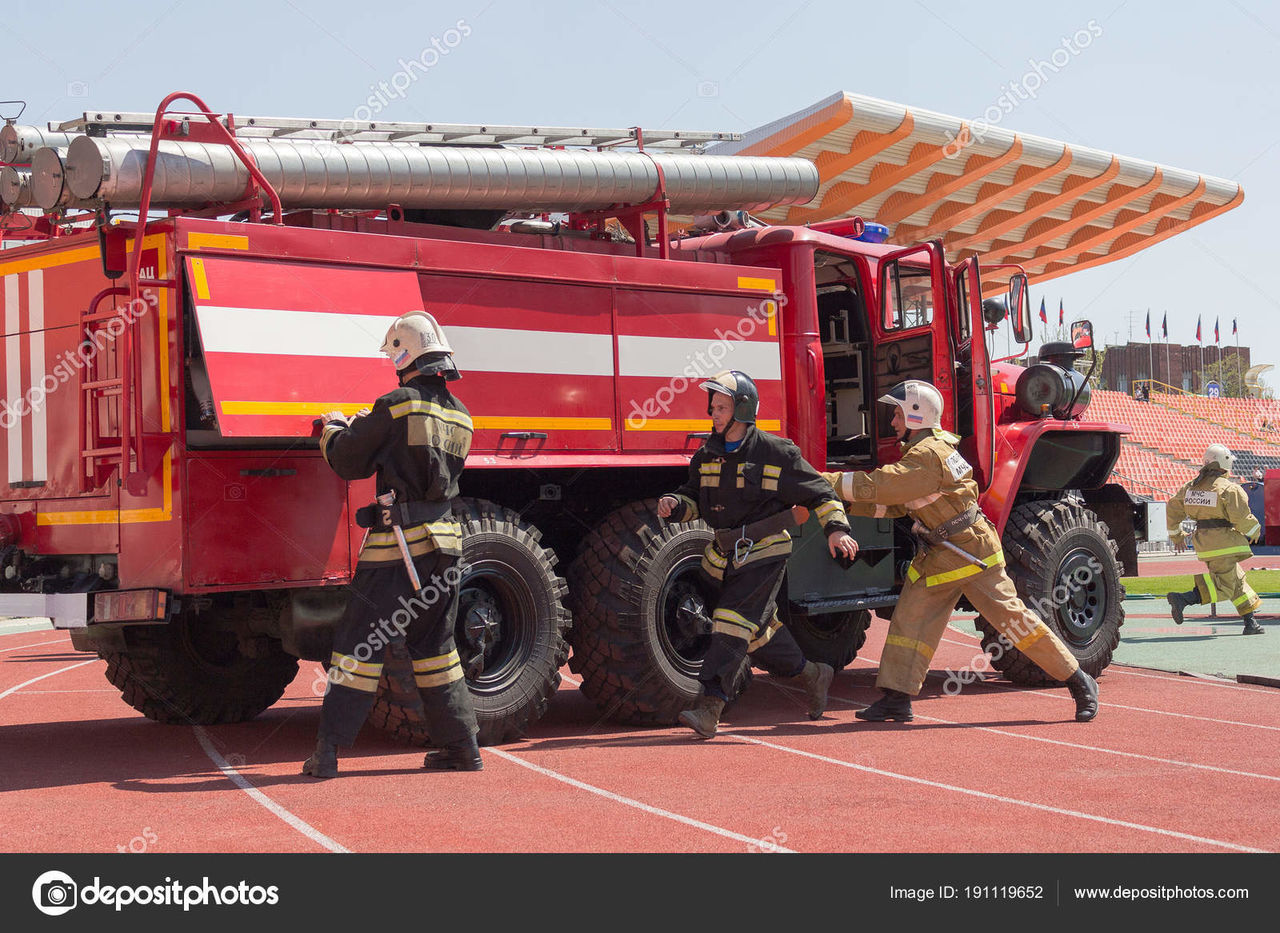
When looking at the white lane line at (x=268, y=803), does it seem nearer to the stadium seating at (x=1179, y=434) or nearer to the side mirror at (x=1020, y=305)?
the side mirror at (x=1020, y=305)

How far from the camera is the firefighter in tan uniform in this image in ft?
49.8

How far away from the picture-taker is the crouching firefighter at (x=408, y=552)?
715 cm

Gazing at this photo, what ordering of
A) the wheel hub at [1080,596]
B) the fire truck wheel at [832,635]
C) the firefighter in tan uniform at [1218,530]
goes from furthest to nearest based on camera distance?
the firefighter in tan uniform at [1218,530] < the fire truck wheel at [832,635] < the wheel hub at [1080,596]

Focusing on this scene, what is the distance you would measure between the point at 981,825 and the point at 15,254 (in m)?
6.08

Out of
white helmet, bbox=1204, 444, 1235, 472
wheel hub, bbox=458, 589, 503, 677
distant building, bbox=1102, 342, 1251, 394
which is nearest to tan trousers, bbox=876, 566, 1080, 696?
wheel hub, bbox=458, 589, 503, 677

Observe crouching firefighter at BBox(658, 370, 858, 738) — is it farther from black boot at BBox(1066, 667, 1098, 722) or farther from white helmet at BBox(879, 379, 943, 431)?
black boot at BBox(1066, 667, 1098, 722)

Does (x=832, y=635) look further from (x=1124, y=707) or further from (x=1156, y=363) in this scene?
(x=1156, y=363)

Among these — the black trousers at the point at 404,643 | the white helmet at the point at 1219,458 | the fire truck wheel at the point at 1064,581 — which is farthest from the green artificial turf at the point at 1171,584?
the black trousers at the point at 404,643

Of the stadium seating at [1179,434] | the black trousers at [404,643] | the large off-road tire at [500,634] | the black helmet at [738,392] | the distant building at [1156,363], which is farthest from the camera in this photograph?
the distant building at [1156,363]

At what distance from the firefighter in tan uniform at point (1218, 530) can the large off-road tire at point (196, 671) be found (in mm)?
9824

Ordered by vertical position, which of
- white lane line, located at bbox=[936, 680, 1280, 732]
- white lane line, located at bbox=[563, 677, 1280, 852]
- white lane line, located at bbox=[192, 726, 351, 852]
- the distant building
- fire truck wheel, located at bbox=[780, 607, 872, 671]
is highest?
the distant building

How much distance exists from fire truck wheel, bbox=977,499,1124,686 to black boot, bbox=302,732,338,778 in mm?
5680

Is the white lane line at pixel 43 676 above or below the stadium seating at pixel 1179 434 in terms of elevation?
below

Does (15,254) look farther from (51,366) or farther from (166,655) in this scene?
(166,655)
